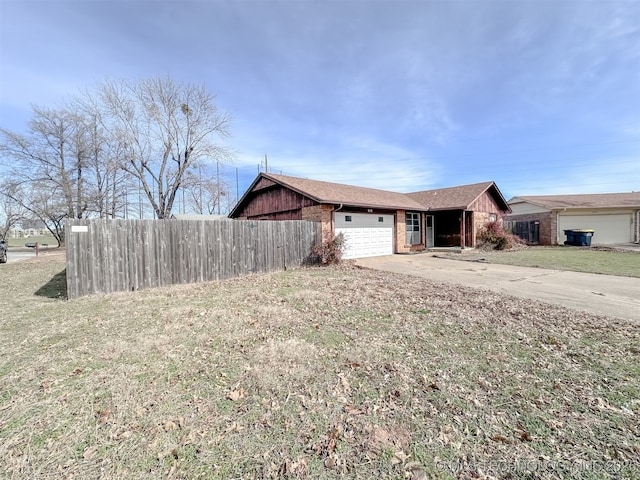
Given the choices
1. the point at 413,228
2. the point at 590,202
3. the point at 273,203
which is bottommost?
the point at 413,228

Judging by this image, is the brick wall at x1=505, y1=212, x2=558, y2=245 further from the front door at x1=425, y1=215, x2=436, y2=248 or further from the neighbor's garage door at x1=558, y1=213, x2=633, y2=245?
the front door at x1=425, y1=215, x2=436, y2=248

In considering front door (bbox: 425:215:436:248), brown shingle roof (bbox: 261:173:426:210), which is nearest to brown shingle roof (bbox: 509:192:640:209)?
front door (bbox: 425:215:436:248)

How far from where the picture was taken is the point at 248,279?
9164mm

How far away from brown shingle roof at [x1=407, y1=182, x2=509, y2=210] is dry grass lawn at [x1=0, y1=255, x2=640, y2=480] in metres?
13.3

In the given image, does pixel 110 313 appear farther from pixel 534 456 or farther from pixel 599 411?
pixel 599 411

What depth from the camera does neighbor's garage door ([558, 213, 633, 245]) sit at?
20422mm

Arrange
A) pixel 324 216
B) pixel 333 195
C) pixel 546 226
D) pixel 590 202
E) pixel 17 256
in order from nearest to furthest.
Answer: pixel 324 216, pixel 333 195, pixel 17 256, pixel 546 226, pixel 590 202

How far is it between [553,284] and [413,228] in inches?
409

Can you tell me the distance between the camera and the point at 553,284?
7582mm

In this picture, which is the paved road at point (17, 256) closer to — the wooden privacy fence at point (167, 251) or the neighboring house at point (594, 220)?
the wooden privacy fence at point (167, 251)

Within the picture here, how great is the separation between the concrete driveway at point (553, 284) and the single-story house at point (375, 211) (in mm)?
3496

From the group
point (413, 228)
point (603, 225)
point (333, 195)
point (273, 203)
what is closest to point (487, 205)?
point (413, 228)

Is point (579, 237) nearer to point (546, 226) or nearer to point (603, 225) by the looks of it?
point (546, 226)

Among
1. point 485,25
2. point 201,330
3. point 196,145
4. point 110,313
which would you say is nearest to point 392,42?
point 485,25
